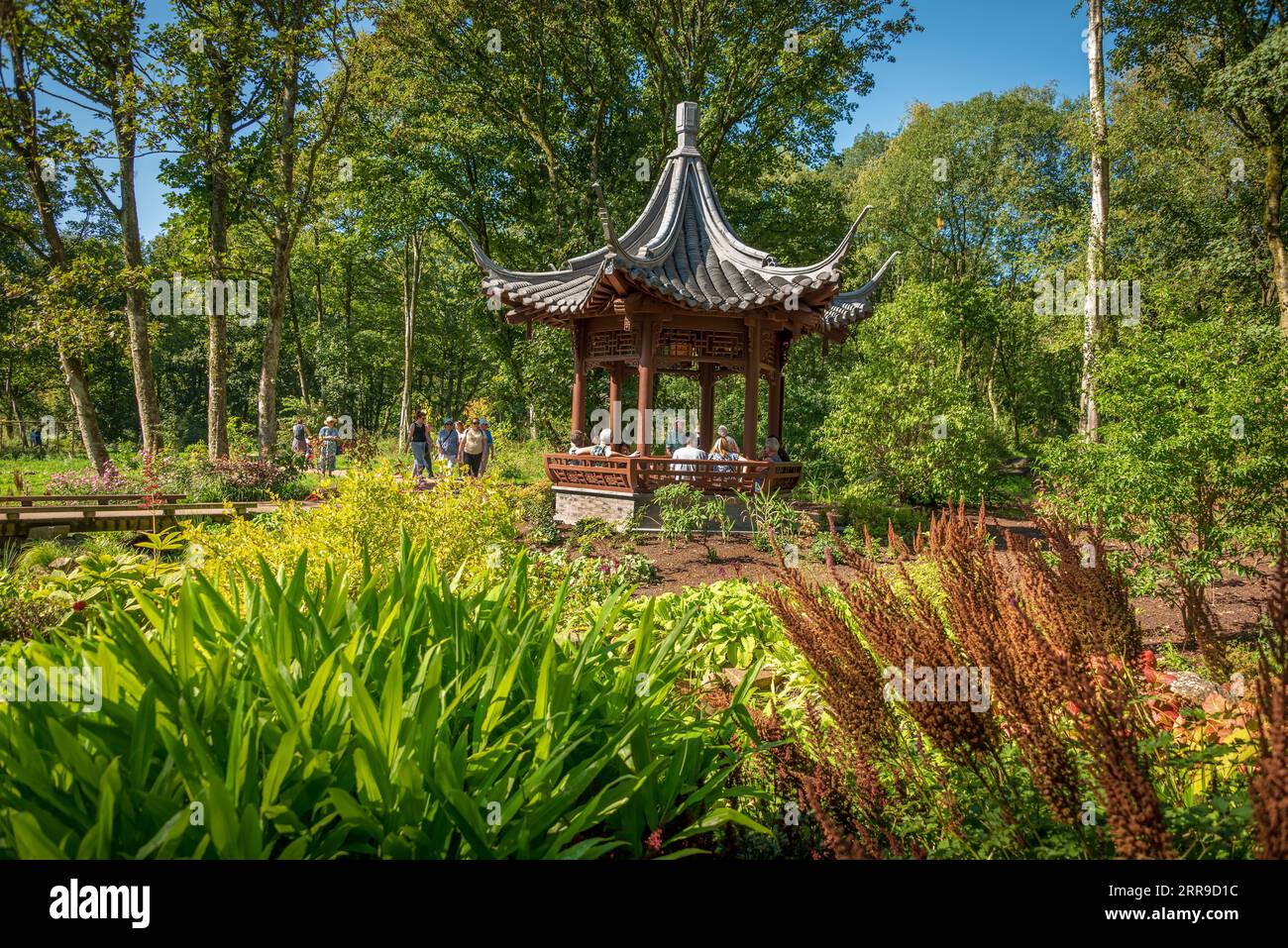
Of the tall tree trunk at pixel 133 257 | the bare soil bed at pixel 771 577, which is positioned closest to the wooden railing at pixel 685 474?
the bare soil bed at pixel 771 577

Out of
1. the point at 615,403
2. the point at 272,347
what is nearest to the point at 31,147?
the point at 272,347

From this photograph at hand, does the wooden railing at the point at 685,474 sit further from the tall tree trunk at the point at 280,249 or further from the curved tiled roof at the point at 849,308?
the tall tree trunk at the point at 280,249

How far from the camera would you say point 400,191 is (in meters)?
22.7

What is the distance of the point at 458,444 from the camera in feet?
51.2

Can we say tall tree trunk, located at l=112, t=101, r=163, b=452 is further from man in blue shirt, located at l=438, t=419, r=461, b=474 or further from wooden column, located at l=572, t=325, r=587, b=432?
wooden column, located at l=572, t=325, r=587, b=432

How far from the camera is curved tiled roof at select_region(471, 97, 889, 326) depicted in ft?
39.6

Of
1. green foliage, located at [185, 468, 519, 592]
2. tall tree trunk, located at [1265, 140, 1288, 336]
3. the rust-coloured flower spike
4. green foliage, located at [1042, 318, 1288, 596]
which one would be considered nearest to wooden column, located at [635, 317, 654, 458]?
green foliage, located at [185, 468, 519, 592]

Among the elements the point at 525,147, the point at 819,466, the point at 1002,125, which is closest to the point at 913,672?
the point at 819,466

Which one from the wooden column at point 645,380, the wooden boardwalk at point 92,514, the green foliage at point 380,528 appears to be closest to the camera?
the green foliage at point 380,528

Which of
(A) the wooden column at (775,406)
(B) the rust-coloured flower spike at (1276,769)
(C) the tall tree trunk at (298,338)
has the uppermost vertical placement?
(C) the tall tree trunk at (298,338)

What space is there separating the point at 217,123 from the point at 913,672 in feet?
66.3

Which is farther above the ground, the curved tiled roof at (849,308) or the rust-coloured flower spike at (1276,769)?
the curved tiled roof at (849,308)

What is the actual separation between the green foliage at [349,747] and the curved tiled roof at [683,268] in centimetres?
884

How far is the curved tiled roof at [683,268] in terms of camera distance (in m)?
12.1
